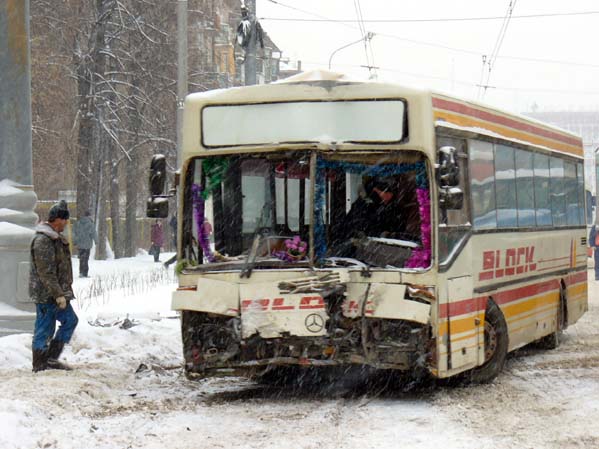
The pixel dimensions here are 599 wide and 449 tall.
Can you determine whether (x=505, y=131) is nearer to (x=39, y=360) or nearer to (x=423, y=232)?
(x=423, y=232)

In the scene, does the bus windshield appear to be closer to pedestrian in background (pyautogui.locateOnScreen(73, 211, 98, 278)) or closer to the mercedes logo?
the mercedes logo

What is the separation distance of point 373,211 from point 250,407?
2.15 metres

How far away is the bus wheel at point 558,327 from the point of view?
49.1ft

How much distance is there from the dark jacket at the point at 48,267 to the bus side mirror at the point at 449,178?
12.8ft

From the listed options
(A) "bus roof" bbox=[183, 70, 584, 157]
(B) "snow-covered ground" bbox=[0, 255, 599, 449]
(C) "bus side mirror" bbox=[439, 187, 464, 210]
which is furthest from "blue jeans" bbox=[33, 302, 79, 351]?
(C) "bus side mirror" bbox=[439, 187, 464, 210]

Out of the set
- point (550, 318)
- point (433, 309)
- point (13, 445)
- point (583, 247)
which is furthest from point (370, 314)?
point (583, 247)

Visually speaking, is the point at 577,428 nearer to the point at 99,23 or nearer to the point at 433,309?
the point at 433,309

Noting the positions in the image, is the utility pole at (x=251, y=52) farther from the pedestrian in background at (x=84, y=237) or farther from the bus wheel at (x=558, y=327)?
the bus wheel at (x=558, y=327)

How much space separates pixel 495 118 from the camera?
12.4 m

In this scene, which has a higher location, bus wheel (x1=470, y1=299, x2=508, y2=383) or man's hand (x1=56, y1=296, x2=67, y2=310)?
man's hand (x1=56, y1=296, x2=67, y2=310)

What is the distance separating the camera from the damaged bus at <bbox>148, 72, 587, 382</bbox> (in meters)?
10.2

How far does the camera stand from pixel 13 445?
25.7ft

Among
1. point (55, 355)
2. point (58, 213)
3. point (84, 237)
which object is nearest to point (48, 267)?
point (58, 213)

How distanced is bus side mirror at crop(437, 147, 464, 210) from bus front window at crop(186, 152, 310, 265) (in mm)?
1180
